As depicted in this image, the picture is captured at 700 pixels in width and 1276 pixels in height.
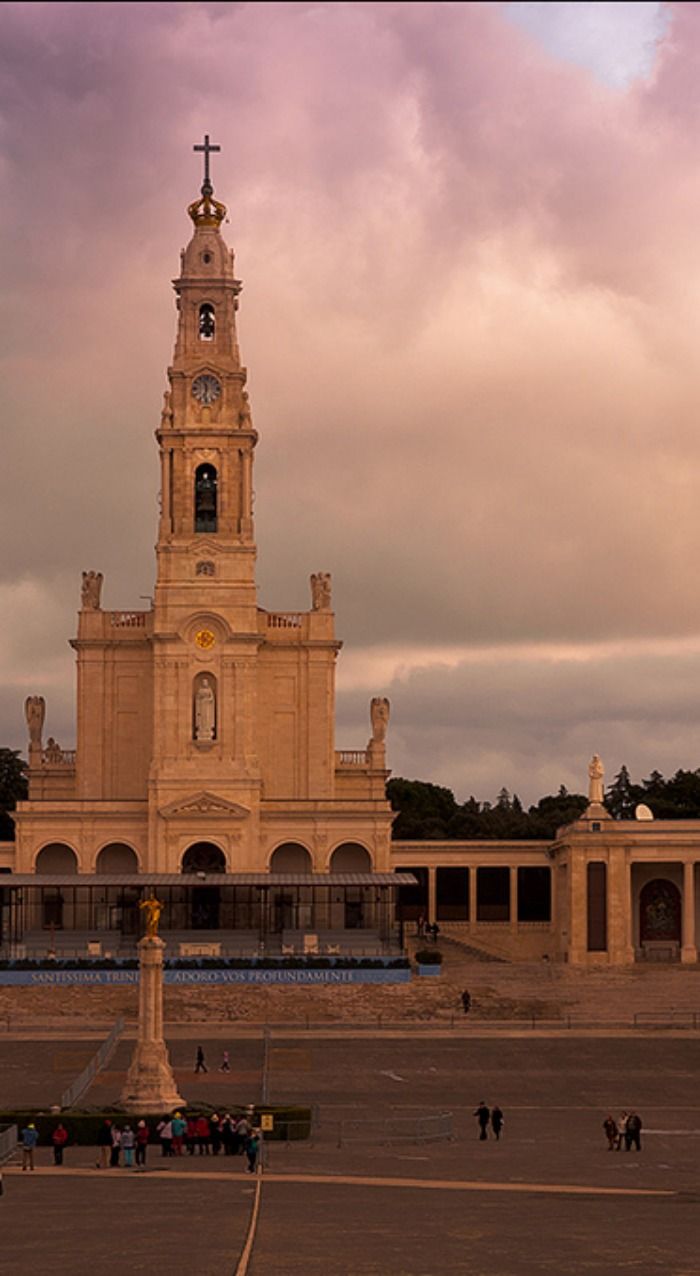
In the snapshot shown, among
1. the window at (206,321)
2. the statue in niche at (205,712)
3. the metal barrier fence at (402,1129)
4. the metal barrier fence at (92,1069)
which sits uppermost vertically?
the window at (206,321)

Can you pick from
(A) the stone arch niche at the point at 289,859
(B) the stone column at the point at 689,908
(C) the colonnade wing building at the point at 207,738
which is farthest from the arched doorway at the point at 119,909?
(B) the stone column at the point at 689,908

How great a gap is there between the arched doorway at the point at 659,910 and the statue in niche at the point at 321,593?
23306 millimetres

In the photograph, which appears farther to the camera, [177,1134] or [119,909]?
[119,909]

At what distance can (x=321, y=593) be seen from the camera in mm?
122375

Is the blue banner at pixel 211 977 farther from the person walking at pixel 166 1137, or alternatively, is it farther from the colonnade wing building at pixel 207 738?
the person walking at pixel 166 1137

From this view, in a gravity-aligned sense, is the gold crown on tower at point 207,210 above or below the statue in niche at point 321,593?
above

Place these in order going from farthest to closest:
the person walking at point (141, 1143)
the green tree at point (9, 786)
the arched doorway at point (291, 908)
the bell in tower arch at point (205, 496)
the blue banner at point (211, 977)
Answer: the green tree at point (9, 786) → the bell in tower arch at point (205, 496) → the arched doorway at point (291, 908) → the blue banner at point (211, 977) → the person walking at point (141, 1143)

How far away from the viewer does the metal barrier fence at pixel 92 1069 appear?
6525cm

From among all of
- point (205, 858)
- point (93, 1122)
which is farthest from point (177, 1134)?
point (205, 858)

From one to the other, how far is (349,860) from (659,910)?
667 inches

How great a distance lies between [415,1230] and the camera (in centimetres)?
4056

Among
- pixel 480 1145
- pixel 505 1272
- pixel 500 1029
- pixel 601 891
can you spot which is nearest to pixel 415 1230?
pixel 505 1272

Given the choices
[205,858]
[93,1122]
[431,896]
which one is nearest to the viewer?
[93,1122]

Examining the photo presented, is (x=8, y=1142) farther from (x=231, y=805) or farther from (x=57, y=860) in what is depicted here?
(x=57, y=860)
